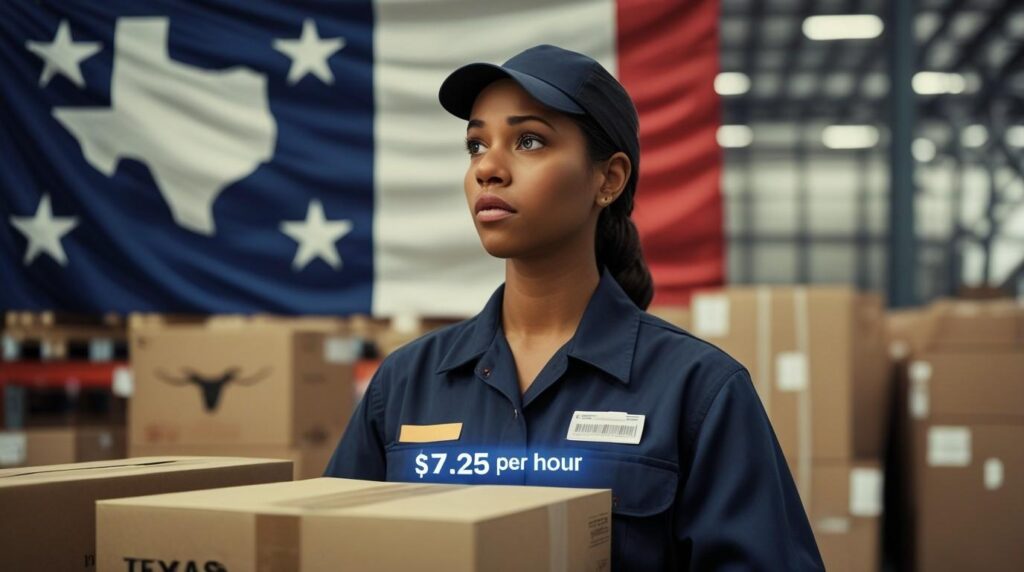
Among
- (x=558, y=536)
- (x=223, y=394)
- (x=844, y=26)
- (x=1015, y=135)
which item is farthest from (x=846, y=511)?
A: (x=1015, y=135)

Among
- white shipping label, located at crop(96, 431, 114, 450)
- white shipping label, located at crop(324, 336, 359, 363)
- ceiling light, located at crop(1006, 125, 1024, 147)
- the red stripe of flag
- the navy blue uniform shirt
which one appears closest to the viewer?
the navy blue uniform shirt

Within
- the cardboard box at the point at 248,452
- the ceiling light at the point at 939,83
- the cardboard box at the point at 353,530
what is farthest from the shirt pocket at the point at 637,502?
the ceiling light at the point at 939,83

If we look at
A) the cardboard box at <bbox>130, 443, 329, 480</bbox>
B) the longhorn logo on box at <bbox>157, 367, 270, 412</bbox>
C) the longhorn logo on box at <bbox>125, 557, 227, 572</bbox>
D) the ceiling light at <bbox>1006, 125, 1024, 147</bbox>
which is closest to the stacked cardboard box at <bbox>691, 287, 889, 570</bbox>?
the cardboard box at <bbox>130, 443, 329, 480</bbox>

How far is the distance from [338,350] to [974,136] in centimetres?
1931

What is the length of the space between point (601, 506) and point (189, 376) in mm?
2746

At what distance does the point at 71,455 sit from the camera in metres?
4.14

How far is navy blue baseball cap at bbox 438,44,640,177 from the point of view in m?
1.69

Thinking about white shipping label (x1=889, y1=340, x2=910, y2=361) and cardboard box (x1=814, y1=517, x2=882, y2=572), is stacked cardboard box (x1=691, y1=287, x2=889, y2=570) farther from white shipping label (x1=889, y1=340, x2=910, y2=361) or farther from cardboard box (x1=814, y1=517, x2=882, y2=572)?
white shipping label (x1=889, y1=340, x2=910, y2=361)

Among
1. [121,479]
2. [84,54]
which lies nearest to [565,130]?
[121,479]

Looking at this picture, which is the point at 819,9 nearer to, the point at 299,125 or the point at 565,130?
the point at 299,125

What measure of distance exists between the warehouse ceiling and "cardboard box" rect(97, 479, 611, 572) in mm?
11823

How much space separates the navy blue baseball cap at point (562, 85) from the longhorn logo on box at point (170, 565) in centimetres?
82

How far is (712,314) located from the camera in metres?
4.42

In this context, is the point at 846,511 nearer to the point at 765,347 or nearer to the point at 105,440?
the point at 765,347
